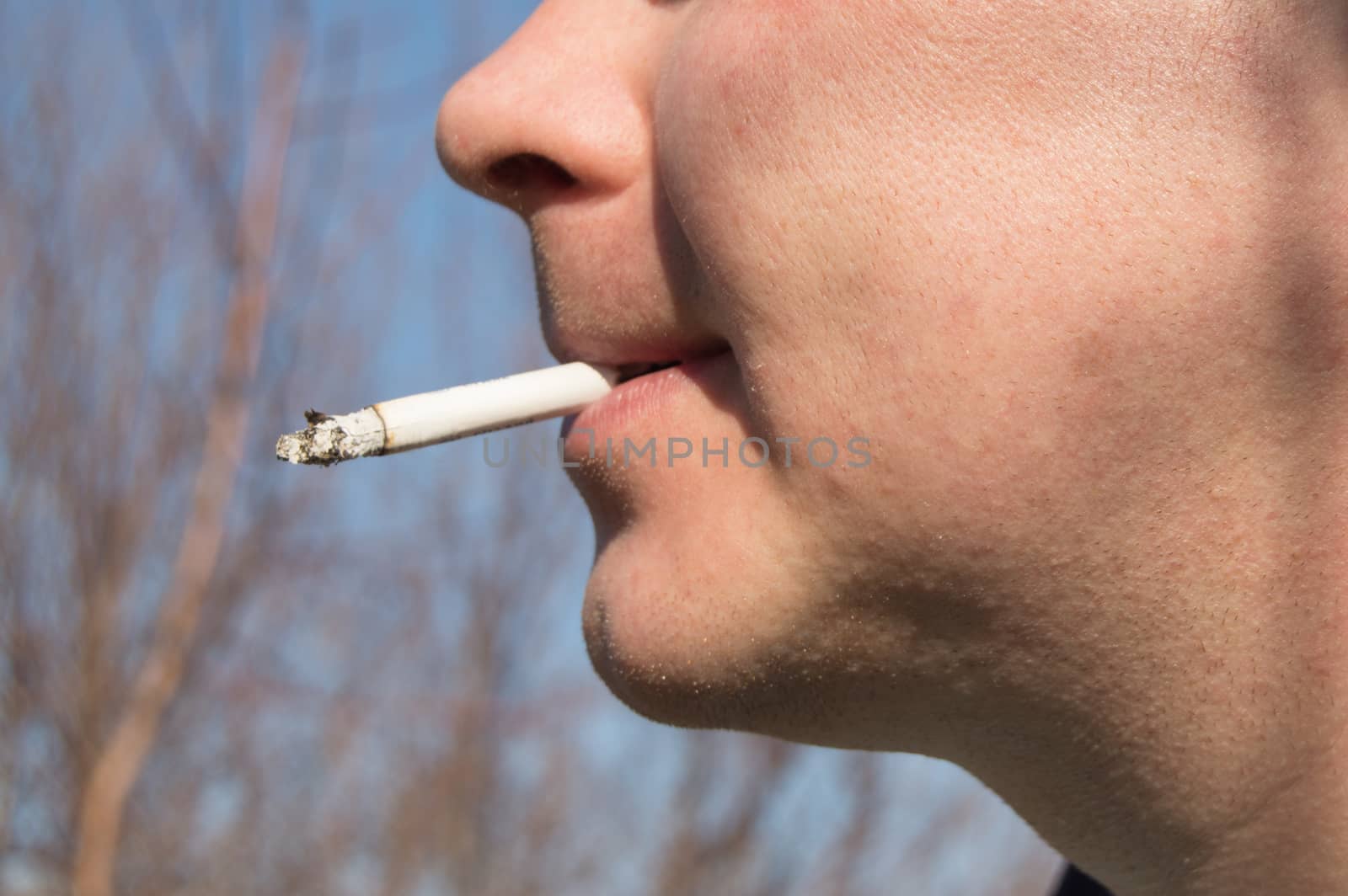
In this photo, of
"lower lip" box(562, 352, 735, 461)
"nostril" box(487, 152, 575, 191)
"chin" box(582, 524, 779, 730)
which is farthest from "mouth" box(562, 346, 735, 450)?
"nostril" box(487, 152, 575, 191)

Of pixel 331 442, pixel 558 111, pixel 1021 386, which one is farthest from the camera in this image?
pixel 558 111

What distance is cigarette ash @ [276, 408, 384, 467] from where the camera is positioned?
3.63 ft

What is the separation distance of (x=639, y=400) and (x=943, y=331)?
0.33 metres

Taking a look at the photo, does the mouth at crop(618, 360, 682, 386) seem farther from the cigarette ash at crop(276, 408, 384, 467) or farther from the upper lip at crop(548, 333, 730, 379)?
the cigarette ash at crop(276, 408, 384, 467)

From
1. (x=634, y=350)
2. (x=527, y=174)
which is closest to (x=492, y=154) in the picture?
(x=527, y=174)

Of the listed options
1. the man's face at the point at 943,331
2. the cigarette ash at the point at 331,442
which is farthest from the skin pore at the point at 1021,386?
the cigarette ash at the point at 331,442

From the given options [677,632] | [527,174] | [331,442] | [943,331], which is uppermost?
[527,174]

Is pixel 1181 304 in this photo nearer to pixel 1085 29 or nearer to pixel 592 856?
pixel 1085 29

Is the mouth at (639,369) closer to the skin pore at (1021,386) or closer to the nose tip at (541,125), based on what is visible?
the skin pore at (1021,386)

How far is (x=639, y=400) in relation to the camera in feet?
3.89

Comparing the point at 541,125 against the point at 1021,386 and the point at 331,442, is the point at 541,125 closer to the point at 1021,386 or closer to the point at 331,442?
the point at 331,442

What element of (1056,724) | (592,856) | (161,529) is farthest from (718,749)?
(1056,724)

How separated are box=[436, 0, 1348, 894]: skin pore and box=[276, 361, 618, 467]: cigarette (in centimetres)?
10

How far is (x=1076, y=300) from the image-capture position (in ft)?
3.23
